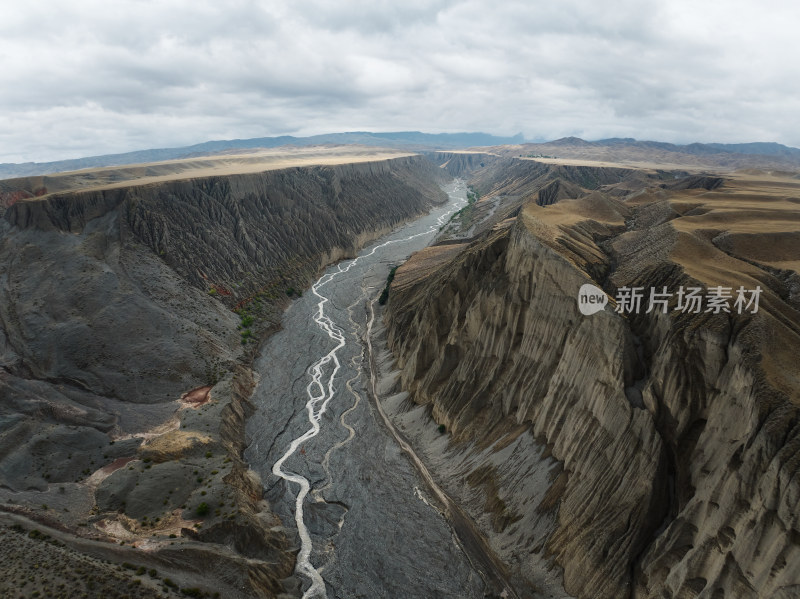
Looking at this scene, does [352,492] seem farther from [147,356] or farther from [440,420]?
[147,356]

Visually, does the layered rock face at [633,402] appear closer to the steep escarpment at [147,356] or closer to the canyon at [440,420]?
the canyon at [440,420]

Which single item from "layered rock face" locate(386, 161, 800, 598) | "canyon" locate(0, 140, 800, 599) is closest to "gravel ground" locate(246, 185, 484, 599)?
"canyon" locate(0, 140, 800, 599)

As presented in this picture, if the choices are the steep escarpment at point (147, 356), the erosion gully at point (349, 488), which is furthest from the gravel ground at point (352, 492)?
the steep escarpment at point (147, 356)

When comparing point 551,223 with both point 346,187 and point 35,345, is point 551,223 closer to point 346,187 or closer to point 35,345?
point 35,345

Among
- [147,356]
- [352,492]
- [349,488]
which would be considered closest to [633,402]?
[352,492]

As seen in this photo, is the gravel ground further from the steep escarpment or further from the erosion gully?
the steep escarpment

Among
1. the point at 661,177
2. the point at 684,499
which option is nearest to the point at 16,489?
the point at 684,499

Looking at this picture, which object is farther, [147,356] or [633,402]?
[147,356]

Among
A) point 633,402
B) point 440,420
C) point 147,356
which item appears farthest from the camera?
point 147,356
